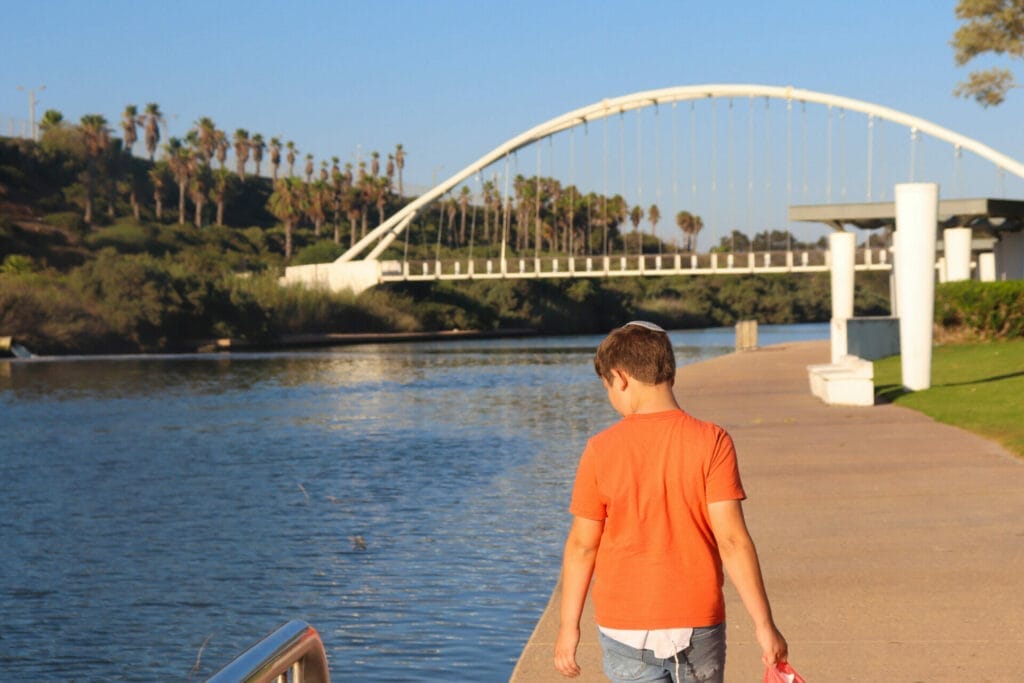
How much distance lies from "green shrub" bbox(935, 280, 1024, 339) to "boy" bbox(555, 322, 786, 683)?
Result: 114ft

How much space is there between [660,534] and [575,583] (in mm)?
307

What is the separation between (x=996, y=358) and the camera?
1203 inches

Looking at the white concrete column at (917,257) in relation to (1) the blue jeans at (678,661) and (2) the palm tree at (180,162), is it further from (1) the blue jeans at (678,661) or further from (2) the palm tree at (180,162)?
(2) the palm tree at (180,162)

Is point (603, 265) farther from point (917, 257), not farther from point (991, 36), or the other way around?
point (917, 257)

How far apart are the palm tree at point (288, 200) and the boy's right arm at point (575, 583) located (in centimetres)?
12319

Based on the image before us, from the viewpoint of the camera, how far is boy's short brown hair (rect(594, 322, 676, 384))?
158 inches

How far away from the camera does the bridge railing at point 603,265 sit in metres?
85.8

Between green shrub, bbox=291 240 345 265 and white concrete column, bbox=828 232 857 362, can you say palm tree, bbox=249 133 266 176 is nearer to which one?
green shrub, bbox=291 240 345 265

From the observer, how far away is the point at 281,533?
13773mm

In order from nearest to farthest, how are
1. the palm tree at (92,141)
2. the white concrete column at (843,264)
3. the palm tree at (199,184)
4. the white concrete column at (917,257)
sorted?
1. the white concrete column at (917,257)
2. the white concrete column at (843,264)
3. the palm tree at (92,141)
4. the palm tree at (199,184)

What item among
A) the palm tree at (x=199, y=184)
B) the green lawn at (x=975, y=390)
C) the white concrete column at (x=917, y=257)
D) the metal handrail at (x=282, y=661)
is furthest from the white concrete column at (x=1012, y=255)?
the palm tree at (x=199, y=184)

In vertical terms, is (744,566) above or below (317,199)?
below

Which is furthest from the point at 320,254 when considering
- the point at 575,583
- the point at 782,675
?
the point at 782,675

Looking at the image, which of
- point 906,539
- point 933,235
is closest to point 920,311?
point 933,235
